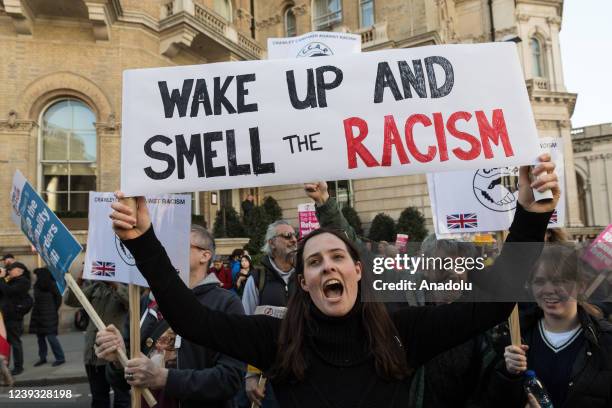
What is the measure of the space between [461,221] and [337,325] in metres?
2.23

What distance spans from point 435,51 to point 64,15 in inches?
632

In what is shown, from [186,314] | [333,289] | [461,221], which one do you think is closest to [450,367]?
[333,289]

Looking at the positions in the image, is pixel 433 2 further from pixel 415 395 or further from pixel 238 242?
pixel 415 395

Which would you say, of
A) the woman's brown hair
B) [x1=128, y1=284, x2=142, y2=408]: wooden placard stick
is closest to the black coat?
[x1=128, y1=284, x2=142, y2=408]: wooden placard stick

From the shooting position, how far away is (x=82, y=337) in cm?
1191

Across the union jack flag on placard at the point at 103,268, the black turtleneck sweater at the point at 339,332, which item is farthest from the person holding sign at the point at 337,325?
the union jack flag on placard at the point at 103,268

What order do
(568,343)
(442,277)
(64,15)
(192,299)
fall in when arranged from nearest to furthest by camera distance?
(192,299) < (442,277) < (568,343) < (64,15)

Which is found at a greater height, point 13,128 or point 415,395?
point 13,128

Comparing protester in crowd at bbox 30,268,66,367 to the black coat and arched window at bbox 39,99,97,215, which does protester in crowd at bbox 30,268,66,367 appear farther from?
arched window at bbox 39,99,97,215

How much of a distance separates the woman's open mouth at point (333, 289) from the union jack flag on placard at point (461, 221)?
6.93 feet

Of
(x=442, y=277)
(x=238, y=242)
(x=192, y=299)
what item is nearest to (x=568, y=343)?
(x=442, y=277)

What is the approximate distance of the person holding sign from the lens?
71.6 inches

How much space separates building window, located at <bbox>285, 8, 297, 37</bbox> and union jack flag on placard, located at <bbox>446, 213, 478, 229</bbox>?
22100 millimetres

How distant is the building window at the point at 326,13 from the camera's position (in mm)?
22594
